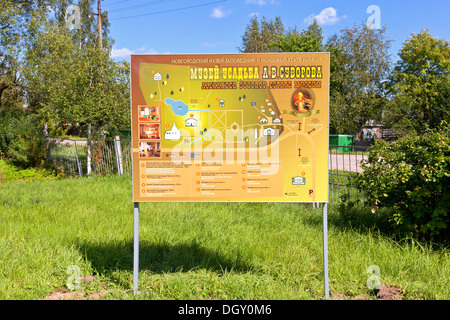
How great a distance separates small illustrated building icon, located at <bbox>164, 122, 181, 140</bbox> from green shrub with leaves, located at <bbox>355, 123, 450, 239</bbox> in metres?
2.89

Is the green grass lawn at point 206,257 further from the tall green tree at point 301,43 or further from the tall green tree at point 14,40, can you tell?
the tall green tree at point 301,43

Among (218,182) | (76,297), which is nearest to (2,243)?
(76,297)

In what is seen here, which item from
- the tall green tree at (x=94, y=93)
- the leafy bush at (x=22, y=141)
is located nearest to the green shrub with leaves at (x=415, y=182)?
the tall green tree at (x=94, y=93)

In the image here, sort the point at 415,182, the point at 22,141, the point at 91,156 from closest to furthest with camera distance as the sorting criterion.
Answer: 1. the point at 415,182
2. the point at 91,156
3. the point at 22,141

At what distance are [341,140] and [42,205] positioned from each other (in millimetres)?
31455

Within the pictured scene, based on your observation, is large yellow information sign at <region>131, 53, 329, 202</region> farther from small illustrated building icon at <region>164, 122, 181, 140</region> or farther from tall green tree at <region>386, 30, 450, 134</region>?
tall green tree at <region>386, 30, 450, 134</region>

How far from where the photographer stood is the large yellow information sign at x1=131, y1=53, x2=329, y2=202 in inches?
129

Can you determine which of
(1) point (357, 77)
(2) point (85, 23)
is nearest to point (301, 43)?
(1) point (357, 77)

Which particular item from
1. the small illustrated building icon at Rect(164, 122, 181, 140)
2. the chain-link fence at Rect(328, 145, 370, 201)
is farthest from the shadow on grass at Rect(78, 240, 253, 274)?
the chain-link fence at Rect(328, 145, 370, 201)

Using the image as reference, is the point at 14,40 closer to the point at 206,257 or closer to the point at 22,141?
the point at 22,141

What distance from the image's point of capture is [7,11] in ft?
52.6

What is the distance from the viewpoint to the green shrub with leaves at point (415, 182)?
13.4 ft

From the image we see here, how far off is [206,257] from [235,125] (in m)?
1.76

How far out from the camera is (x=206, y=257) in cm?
409
